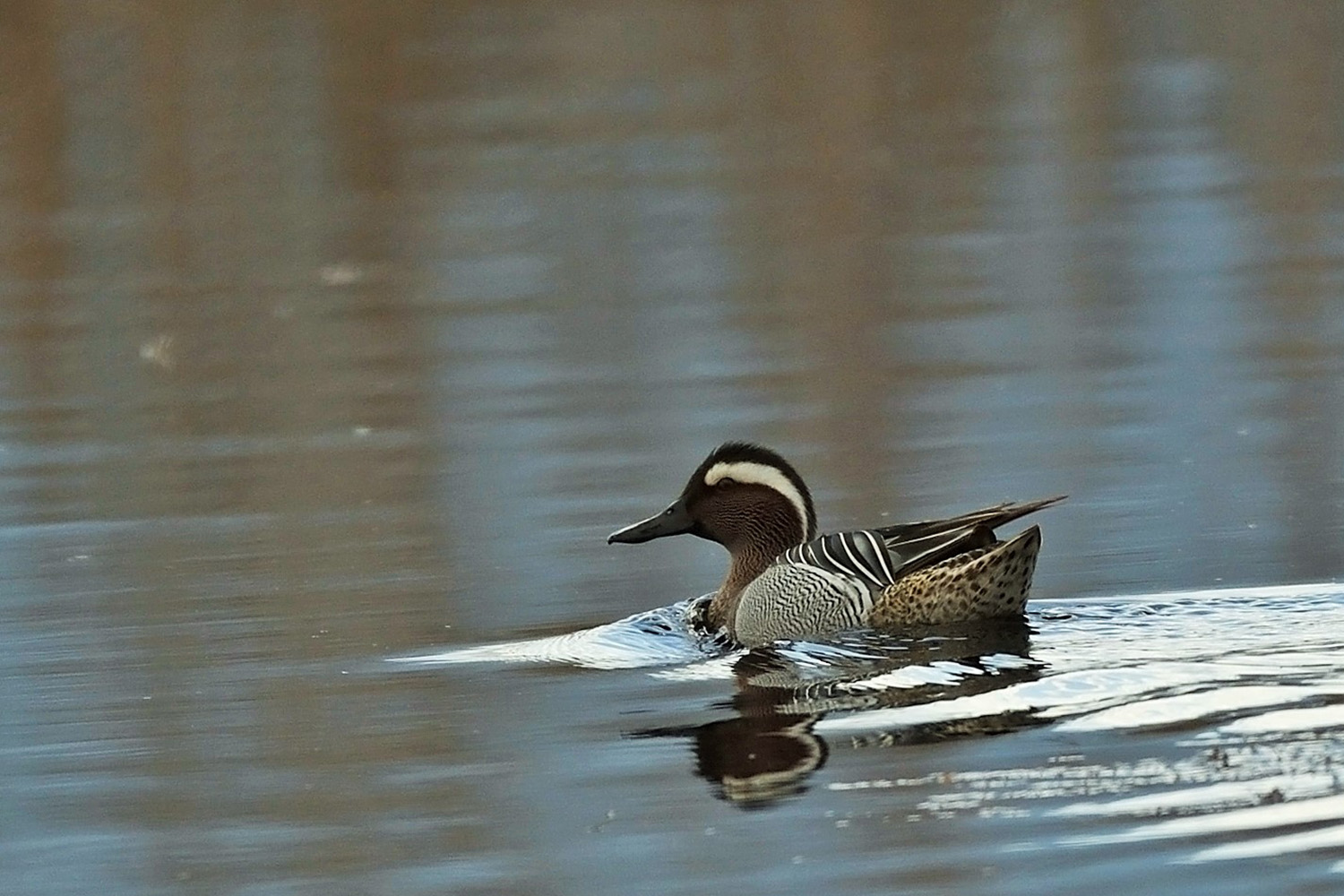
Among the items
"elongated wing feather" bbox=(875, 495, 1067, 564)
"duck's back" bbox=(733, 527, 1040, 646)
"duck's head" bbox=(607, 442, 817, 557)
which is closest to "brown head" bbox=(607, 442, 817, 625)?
"duck's head" bbox=(607, 442, 817, 557)

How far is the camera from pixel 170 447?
40.3ft

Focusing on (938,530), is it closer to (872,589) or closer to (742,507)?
(872,589)

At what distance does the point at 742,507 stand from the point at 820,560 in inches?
31.4

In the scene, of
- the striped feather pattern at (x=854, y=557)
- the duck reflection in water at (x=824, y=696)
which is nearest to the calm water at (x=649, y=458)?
→ the duck reflection in water at (x=824, y=696)

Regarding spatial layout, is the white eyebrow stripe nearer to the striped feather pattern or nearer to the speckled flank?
the striped feather pattern

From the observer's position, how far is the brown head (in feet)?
31.2

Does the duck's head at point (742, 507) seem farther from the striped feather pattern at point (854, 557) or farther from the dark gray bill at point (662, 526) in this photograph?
the striped feather pattern at point (854, 557)

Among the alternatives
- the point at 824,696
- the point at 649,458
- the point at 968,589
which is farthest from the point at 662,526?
the point at 824,696

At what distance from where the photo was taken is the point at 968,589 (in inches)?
332

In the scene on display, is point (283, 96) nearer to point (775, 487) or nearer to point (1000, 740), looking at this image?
point (775, 487)

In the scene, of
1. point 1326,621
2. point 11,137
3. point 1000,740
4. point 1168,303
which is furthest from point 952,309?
point 11,137

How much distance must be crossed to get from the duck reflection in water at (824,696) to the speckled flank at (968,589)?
0.05m

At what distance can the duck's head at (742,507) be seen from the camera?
950 centimetres

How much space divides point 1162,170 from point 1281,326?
5.28 meters
